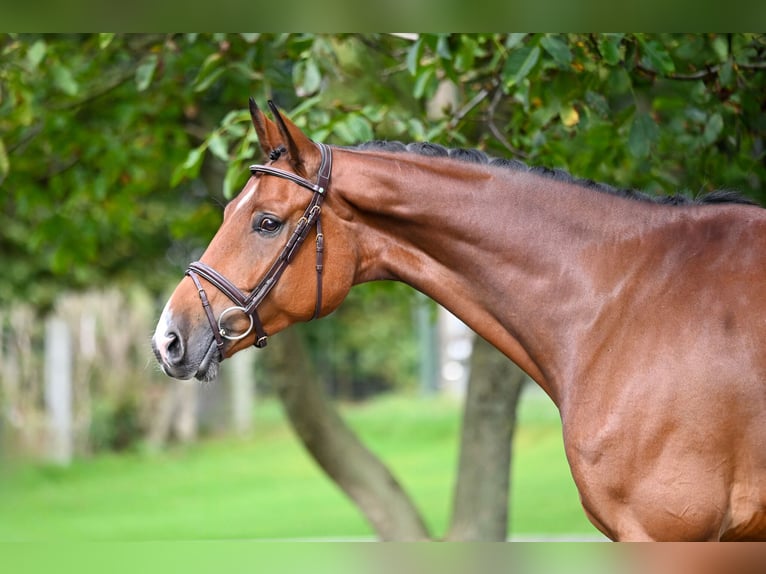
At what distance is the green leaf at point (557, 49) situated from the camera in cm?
403

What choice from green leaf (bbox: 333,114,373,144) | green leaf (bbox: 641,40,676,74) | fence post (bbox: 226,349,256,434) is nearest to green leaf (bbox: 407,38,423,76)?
green leaf (bbox: 333,114,373,144)

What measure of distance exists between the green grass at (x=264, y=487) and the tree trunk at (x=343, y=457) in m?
2.84

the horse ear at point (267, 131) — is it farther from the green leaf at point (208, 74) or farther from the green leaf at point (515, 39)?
the green leaf at point (208, 74)

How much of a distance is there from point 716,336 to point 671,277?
0.26 m

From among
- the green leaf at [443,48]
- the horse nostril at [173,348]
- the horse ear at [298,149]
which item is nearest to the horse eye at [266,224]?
the horse ear at [298,149]

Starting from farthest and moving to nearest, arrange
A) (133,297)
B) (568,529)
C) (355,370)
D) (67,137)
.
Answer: (355,370) → (133,297) → (568,529) → (67,137)

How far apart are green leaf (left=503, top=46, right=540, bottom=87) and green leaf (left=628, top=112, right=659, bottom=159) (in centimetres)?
68

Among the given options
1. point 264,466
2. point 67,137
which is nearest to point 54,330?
point 264,466

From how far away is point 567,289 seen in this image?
126 inches

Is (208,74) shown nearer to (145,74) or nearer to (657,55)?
(145,74)

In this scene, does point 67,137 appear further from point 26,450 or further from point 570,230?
point 26,450

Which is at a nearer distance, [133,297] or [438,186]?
[438,186]
